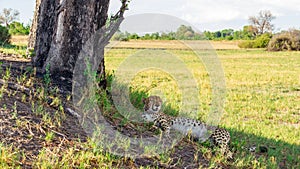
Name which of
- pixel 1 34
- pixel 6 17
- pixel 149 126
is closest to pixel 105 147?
pixel 149 126

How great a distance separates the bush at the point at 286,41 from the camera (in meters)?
38.2

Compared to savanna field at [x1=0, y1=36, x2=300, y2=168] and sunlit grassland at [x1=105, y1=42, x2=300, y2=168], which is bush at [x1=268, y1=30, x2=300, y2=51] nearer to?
sunlit grassland at [x1=105, y1=42, x2=300, y2=168]

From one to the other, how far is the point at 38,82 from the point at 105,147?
1643 millimetres

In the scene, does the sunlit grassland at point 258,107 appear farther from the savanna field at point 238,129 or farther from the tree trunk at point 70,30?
the tree trunk at point 70,30

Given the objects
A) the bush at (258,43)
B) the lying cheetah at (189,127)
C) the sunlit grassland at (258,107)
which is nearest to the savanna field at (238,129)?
the sunlit grassland at (258,107)

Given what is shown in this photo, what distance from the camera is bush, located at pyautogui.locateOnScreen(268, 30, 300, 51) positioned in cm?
3825

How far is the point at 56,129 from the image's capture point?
4453mm

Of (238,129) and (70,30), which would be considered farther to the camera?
(238,129)

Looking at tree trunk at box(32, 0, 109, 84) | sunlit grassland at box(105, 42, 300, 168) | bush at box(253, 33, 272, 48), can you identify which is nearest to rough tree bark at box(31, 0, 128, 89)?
tree trunk at box(32, 0, 109, 84)

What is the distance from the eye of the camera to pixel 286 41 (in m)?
38.7

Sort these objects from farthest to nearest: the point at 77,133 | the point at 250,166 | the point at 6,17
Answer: the point at 6,17 → the point at 250,166 → the point at 77,133

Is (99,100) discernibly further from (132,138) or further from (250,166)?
(250,166)

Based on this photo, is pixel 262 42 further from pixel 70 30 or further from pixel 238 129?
pixel 70 30

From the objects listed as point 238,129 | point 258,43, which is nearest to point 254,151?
point 238,129
